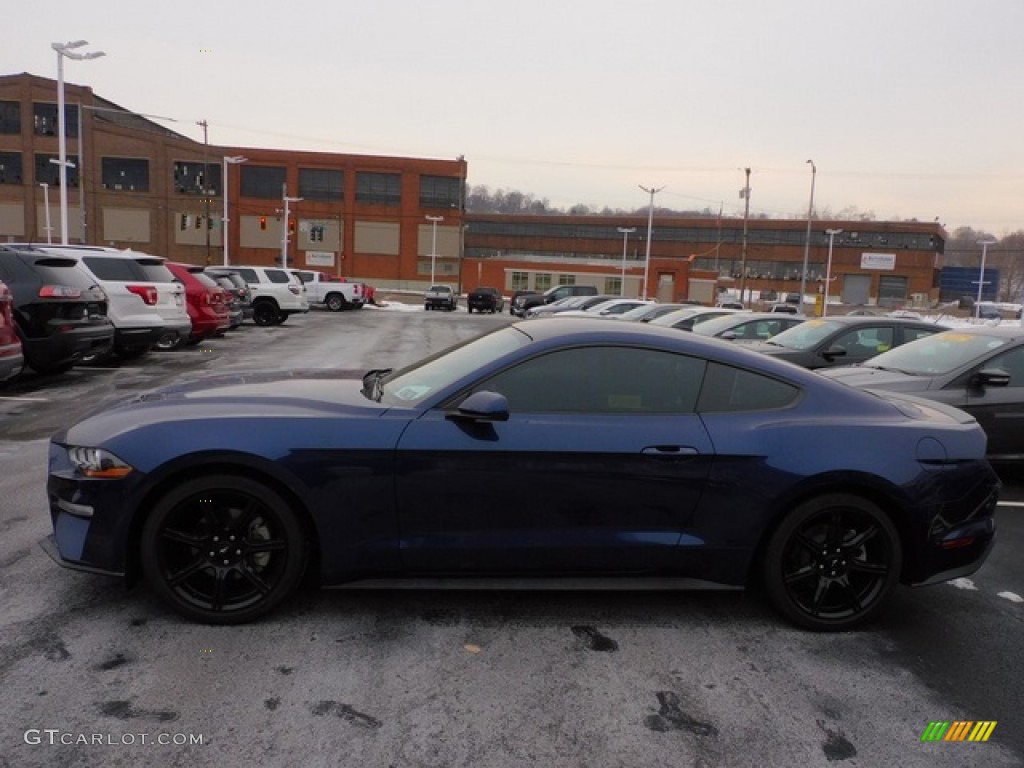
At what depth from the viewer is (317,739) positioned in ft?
9.08

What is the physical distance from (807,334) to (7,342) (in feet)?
31.5

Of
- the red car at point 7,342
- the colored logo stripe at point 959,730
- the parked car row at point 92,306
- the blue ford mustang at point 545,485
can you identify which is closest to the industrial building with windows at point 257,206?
the parked car row at point 92,306

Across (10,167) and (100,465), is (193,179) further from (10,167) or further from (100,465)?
(100,465)

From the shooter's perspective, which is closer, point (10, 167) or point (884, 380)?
point (884, 380)

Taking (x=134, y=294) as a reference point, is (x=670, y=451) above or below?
below

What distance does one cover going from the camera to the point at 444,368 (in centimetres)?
411

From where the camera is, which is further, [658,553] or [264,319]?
[264,319]

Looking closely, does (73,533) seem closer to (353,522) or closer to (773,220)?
(353,522)

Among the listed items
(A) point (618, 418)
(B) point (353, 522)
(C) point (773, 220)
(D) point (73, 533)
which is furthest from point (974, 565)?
(C) point (773, 220)

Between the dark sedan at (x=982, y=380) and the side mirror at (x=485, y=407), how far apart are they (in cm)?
461

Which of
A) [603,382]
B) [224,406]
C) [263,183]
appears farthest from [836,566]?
[263,183]

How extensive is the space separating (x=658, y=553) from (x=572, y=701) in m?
0.88

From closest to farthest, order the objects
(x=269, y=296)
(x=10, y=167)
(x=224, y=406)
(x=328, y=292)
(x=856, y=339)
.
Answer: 1. (x=224, y=406)
2. (x=856, y=339)
3. (x=269, y=296)
4. (x=328, y=292)
5. (x=10, y=167)

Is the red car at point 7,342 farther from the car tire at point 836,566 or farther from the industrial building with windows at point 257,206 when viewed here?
the industrial building with windows at point 257,206
